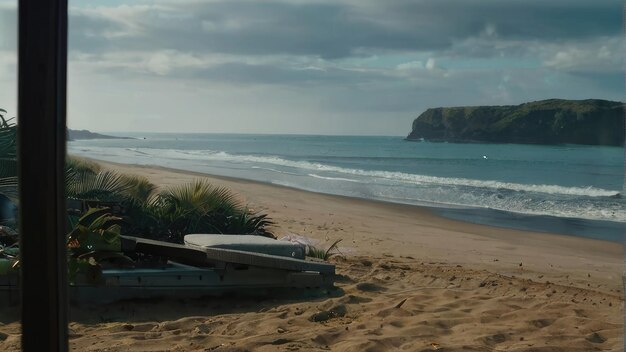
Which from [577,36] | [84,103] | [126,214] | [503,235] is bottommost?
[503,235]

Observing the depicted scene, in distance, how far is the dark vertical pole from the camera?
76.4 inches

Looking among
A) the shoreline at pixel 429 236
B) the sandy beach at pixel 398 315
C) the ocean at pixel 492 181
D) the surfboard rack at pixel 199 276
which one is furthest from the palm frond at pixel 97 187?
the shoreline at pixel 429 236

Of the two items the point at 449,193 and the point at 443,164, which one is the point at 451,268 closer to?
the point at 449,193

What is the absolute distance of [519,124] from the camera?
22.0 m

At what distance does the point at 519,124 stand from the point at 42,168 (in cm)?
2130

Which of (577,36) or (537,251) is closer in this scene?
Answer: (537,251)

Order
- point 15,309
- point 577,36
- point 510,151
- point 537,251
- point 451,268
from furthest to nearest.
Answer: point 510,151, point 577,36, point 537,251, point 451,268, point 15,309

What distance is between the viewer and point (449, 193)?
21.4 m

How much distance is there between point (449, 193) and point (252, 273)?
16.7 metres

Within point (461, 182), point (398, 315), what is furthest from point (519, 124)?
point (398, 315)

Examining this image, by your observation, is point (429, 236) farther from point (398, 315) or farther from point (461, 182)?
point (461, 182)

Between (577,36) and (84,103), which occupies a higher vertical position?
(577,36)

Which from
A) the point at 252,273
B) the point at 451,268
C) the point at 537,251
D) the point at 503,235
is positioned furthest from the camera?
the point at 503,235

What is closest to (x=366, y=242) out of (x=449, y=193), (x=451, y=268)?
(x=451, y=268)
